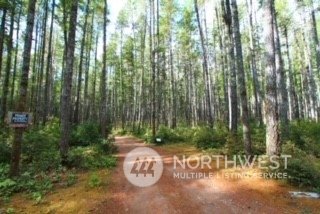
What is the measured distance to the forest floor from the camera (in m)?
4.87

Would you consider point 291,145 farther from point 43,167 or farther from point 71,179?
point 43,167

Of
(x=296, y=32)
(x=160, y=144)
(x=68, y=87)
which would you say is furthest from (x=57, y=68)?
(x=296, y=32)

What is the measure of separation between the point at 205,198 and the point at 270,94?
3704 millimetres

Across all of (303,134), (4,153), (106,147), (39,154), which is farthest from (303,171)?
(4,153)

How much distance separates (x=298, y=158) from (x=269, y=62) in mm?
2861

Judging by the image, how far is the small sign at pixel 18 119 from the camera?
6199 mm

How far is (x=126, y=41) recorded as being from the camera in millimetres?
27875

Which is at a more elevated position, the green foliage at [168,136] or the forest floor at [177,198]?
the green foliage at [168,136]

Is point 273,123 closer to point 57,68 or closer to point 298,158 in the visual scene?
point 298,158

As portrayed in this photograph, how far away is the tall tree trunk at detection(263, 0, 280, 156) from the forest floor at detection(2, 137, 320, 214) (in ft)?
3.73

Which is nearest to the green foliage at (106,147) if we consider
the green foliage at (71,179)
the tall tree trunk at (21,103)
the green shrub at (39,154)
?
the green shrub at (39,154)

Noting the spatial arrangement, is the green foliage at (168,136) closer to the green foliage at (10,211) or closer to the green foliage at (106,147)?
the green foliage at (106,147)

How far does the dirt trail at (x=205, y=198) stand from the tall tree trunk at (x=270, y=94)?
117 cm

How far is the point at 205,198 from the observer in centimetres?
543
